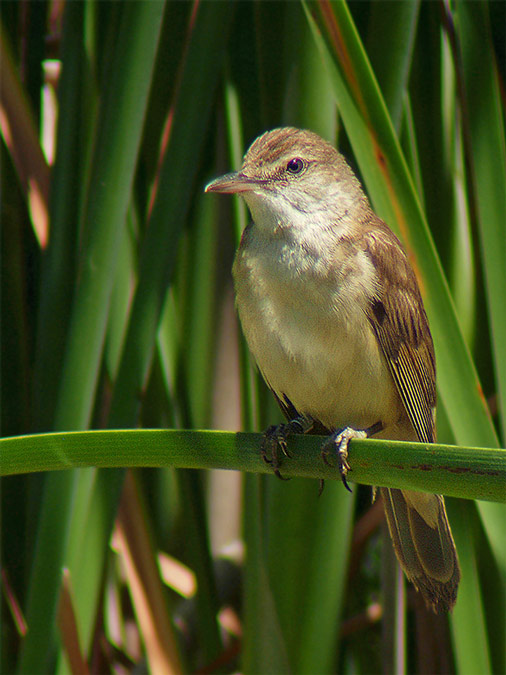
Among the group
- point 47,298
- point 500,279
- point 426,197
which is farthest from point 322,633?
point 426,197

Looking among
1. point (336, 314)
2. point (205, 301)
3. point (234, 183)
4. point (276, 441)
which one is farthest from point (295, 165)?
point (276, 441)

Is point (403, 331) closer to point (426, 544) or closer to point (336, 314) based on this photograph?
point (336, 314)

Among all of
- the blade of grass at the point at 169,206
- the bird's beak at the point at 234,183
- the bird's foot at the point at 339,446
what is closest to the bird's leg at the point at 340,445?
the bird's foot at the point at 339,446

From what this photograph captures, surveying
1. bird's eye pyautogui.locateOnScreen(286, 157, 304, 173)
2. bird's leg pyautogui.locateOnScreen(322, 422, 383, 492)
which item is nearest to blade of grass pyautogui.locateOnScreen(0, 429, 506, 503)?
bird's leg pyautogui.locateOnScreen(322, 422, 383, 492)

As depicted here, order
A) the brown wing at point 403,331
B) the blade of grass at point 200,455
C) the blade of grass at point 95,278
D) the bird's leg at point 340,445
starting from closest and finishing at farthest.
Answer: the blade of grass at point 200,455 < the bird's leg at point 340,445 < the blade of grass at point 95,278 < the brown wing at point 403,331

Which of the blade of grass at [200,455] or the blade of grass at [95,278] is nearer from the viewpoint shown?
the blade of grass at [200,455]

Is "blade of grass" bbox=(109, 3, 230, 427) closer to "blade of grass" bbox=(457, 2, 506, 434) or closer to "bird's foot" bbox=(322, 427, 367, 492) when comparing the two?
"bird's foot" bbox=(322, 427, 367, 492)

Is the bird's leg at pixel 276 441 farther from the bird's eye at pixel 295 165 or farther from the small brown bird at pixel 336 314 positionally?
the bird's eye at pixel 295 165

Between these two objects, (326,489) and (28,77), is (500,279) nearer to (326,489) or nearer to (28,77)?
(326,489)
